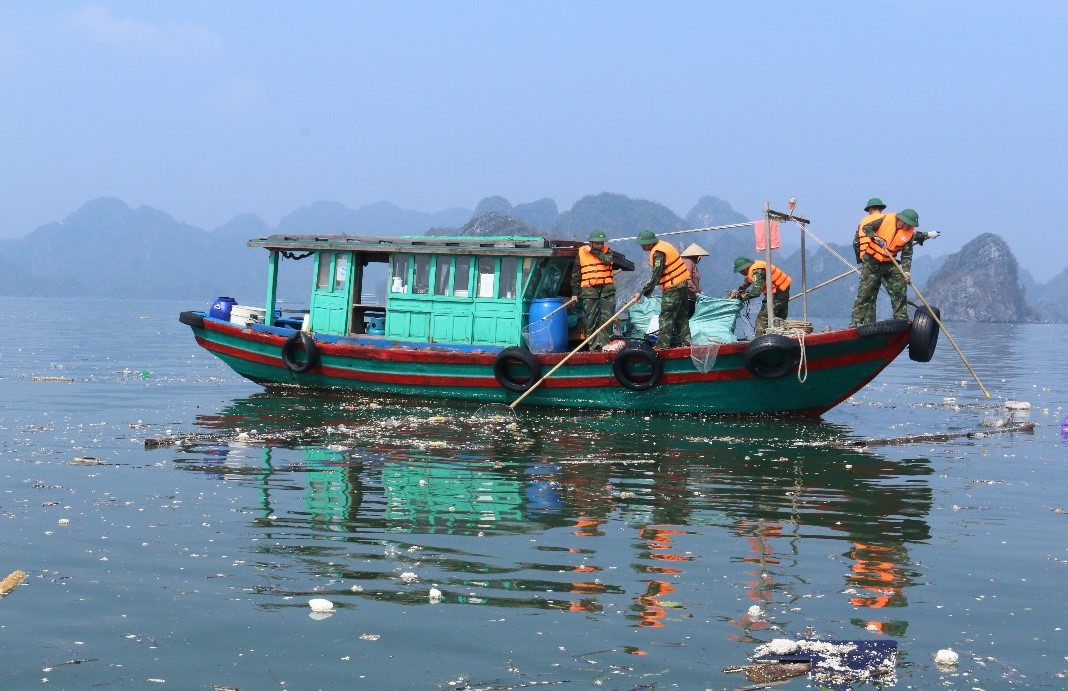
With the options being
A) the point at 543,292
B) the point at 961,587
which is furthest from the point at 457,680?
the point at 543,292

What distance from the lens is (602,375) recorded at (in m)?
18.0

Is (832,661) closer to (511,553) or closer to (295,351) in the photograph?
(511,553)

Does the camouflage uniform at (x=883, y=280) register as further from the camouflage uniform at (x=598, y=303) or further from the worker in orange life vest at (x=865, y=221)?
the camouflage uniform at (x=598, y=303)

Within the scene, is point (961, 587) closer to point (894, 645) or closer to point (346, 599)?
point (894, 645)

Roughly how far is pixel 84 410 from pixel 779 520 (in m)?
12.5

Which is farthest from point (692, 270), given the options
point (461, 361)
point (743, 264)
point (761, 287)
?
point (461, 361)

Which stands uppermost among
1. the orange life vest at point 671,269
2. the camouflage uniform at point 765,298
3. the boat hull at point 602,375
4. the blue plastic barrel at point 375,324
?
the orange life vest at point 671,269

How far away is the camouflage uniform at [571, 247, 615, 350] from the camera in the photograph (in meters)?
18.4

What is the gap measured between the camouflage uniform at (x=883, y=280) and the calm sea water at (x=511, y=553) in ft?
7.67

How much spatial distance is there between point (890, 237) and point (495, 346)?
6522mm

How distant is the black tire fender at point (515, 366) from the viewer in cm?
1822

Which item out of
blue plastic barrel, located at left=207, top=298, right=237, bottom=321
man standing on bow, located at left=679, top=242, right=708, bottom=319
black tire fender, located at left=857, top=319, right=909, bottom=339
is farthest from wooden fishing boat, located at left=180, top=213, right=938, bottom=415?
man standing on bow, located at left=679, top=242, right=708, bottom=319

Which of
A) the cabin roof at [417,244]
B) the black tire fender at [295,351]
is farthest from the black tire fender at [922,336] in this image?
the black tire fender at [295,351]

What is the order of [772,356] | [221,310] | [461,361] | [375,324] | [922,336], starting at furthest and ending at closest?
[221,310] < [375,324] < [461,361] < [772,356] < [922,336]
